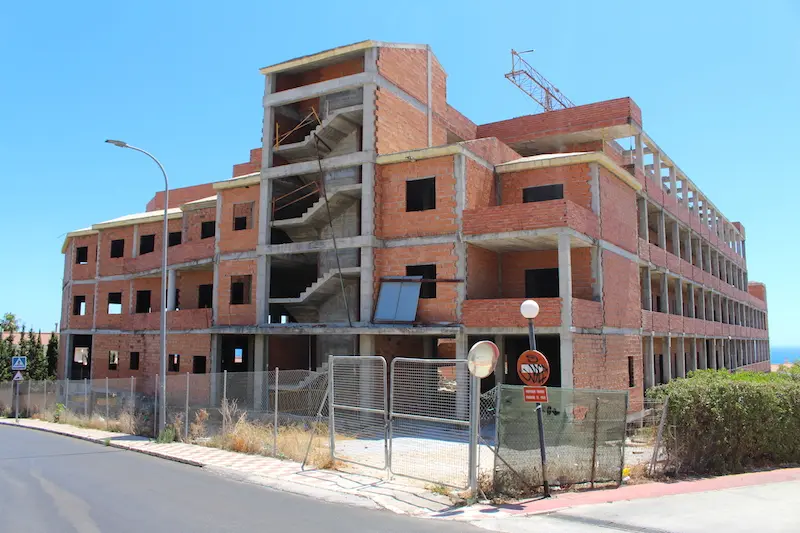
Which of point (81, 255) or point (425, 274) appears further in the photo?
point (81, 255)

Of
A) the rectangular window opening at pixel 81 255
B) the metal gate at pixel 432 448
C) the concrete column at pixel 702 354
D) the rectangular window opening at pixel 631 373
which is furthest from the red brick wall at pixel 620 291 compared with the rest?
the rectangular window opening at pixel 81 255

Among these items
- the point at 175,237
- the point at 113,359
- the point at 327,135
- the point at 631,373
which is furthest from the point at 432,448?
the point at 113,359

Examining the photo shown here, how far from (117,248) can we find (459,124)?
22987mm

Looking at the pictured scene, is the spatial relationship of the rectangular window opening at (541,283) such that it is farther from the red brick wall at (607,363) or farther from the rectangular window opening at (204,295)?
the rectangular window opening at (204,295)

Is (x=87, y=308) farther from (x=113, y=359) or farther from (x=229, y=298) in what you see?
(x=229, y=298)

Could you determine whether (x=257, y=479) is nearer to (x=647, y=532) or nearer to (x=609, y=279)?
(x=647, y=532)

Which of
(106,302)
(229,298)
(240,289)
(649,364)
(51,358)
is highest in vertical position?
(240,289)

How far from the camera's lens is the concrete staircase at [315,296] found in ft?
81.8

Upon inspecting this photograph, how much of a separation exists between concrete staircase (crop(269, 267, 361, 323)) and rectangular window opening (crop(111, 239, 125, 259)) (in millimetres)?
16680

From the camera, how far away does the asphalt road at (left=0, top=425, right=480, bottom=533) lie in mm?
8969

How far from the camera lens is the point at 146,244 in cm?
3809

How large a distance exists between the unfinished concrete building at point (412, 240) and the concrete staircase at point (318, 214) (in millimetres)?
89

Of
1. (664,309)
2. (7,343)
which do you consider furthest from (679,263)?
(7,343)

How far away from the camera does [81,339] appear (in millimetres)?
41719
